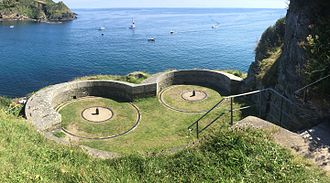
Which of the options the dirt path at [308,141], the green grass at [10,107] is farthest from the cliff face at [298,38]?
the green grass at [10,107]

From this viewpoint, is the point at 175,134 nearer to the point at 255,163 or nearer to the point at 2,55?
the point at 255,163

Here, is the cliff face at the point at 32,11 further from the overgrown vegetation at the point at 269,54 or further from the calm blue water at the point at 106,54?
the overgrown vegetation at the point at 269,54

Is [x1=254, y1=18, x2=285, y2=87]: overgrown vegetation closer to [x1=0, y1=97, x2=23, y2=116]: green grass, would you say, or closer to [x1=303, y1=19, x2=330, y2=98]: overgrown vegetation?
[x1=303, y1=19, x2=330, y2=98]: overgrown vegetation

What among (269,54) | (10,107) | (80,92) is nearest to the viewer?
(269,54)

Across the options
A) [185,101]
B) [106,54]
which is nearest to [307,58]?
[185,101]

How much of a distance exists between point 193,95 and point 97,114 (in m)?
7.78

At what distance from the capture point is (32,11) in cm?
11750

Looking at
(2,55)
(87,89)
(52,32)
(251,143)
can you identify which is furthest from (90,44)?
(251,143)

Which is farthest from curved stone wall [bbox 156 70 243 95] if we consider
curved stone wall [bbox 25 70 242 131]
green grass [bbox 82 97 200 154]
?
green grass [bbox 82 97 200 154]

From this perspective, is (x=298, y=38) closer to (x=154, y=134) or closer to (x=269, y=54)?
(x=269, y=54)

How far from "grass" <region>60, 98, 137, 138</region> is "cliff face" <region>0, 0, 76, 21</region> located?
3894 inches

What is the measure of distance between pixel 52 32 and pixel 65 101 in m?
66.7

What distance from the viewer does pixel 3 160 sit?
360 inches

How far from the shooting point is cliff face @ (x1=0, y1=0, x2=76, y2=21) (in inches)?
4423
